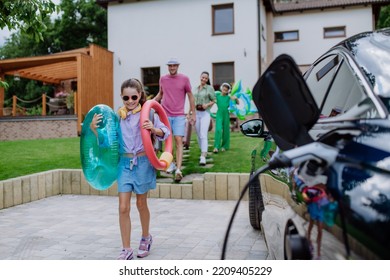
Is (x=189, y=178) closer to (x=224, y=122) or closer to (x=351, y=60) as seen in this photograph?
(x=224, y=122)

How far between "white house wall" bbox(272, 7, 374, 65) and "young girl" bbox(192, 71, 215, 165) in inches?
581

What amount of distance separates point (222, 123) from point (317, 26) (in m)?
15.9

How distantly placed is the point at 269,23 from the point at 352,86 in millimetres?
22428

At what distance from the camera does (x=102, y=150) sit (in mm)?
3570

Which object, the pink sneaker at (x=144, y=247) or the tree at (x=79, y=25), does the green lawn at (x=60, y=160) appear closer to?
the pink sneaker at (x=144, y=247)

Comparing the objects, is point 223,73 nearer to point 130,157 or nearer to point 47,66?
point 47,66

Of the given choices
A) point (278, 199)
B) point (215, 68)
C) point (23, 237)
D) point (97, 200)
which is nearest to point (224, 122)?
point (97, 200)

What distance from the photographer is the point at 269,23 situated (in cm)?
2330

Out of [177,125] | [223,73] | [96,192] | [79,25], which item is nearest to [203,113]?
[177,125]

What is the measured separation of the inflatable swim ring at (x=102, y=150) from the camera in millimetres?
3551

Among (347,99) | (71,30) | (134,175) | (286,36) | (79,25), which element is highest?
(79,25)

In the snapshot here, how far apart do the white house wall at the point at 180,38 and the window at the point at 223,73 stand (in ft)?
0.86

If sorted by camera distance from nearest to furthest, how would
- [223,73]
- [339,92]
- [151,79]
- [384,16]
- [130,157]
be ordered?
[339,92], [130,157], [223,73], [151,79], [384,16]

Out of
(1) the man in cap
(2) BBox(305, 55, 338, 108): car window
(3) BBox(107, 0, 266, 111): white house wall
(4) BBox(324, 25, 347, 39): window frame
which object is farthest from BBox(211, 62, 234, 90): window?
(2) BBox(305, 55, 338, 108): car window
